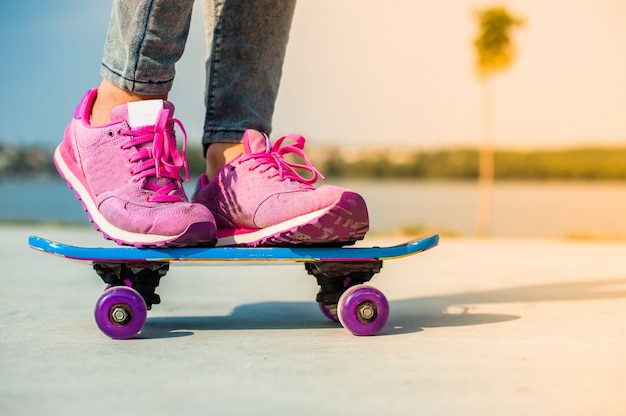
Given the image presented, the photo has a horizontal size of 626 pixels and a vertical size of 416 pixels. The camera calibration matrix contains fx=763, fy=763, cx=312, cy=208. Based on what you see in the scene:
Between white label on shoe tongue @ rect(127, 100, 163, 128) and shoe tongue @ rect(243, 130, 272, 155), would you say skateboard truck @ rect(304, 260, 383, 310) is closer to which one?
shoe tongue @ rect(243, 130, 272, 155)

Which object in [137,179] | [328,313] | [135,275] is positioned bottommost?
[328,313]

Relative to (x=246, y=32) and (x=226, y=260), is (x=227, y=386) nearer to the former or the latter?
(x=226, y=260)

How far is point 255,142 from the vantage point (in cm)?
189

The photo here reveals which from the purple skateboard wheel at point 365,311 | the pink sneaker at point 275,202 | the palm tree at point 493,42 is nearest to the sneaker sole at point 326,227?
the pink sneaker at point 275,202

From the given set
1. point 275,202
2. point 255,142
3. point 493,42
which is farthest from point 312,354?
point 493,42

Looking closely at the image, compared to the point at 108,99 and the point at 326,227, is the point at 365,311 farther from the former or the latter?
the point at 108,99

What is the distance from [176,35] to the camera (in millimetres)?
1696

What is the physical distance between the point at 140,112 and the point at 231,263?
40 cm

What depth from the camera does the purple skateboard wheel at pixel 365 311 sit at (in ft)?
5.60

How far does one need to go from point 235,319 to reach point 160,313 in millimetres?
266

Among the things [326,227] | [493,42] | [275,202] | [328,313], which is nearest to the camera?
[326,227]

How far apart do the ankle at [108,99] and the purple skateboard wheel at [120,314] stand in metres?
0.42

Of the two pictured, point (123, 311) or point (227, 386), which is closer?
point (227, 386)

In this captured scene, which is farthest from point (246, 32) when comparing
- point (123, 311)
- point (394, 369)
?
point (394, 369)
